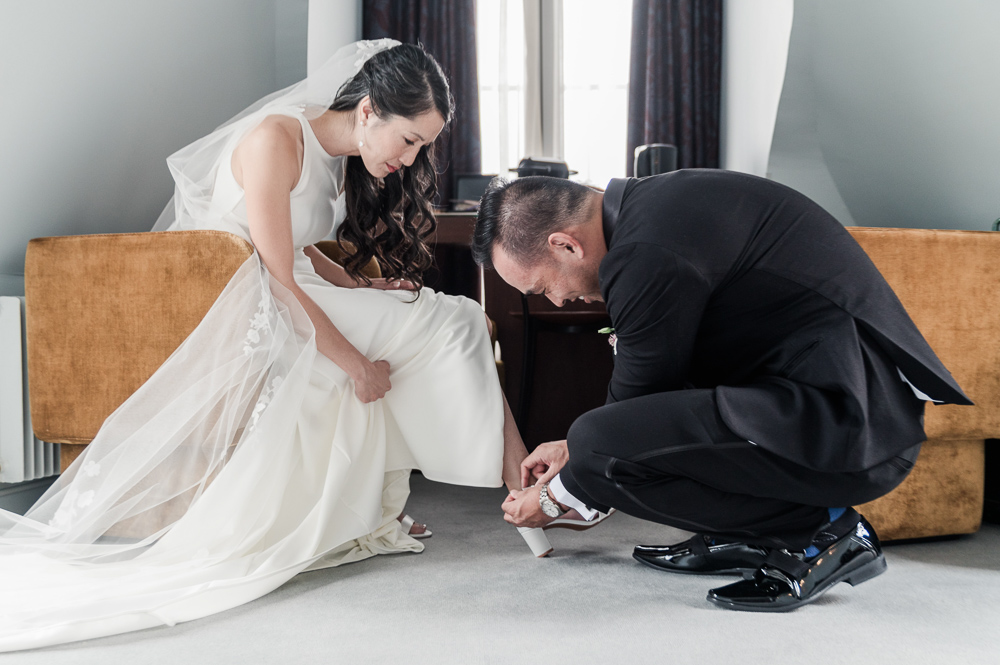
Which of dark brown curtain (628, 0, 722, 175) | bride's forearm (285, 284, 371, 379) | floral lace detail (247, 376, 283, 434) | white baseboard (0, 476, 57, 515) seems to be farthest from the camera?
dark brown curtain (628, 0, 722, 175)

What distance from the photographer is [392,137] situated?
1.49m

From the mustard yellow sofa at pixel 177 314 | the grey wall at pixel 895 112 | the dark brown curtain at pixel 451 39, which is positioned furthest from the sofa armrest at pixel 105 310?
the dark brown curtain at pixel 451 39

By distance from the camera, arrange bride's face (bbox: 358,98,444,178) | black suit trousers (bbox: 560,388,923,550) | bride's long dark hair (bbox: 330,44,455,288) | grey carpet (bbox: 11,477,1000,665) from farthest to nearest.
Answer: bride's long dark hair (bbox: 330,44,455,288), bride's face (bbox: 358,98,444,178), black suit trousers (bbox: 560,388,923,550), grey carpet (bbox: 11,477,1000,665)

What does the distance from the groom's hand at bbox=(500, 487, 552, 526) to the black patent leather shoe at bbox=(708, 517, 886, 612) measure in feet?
1.10

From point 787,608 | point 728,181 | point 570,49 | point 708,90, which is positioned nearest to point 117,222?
point 728,181

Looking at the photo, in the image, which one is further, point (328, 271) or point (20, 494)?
point (328, 271)

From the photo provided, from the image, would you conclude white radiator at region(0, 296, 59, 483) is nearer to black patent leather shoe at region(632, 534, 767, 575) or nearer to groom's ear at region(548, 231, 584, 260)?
groom's ear at region(548, 231, 584, 260)

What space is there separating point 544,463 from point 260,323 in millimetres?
617

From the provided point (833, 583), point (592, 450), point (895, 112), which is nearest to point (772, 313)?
point (592, 450)

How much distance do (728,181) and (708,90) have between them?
2.34 m

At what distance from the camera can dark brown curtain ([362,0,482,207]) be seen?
128 inches

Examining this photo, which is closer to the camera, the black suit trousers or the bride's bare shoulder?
the black suit trousers

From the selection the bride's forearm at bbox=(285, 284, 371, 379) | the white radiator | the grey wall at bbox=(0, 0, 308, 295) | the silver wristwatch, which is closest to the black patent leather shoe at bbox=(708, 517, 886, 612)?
the silver wristwatch

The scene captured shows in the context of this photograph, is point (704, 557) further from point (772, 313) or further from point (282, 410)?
point (282, 410)
